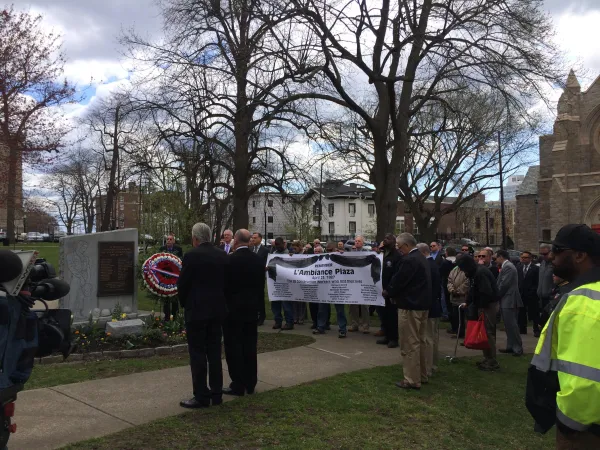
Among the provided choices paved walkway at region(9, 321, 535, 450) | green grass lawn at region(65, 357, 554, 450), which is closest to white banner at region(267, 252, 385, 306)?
paved walkway at region(9, 321, 535, 450)

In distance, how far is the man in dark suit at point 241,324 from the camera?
654cm

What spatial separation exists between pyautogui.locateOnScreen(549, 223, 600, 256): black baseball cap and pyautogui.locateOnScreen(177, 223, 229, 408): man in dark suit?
4.09 m

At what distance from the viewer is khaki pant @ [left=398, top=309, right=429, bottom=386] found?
704 cm

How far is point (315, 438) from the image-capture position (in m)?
5.16

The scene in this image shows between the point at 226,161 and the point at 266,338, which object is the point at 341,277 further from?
the point at 226,161

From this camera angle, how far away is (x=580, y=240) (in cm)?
280

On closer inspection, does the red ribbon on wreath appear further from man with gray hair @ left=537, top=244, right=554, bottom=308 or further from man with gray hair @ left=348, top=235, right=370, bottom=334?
man with gray hair @ left=537, top=244, right=554, bottom=308

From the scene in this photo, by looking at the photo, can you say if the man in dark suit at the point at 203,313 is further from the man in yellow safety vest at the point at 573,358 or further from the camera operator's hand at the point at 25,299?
the man in yellow safety vest at the point at 573,358

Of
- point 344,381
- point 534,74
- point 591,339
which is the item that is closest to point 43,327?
point 591,339

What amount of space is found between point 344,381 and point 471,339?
2.30 metres

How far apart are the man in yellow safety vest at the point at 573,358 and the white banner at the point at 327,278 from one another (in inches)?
306

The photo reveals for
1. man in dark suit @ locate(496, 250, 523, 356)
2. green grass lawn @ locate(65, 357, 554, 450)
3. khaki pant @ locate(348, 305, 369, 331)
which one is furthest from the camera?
khaki pant @ locate(348, 305, 369, 331)

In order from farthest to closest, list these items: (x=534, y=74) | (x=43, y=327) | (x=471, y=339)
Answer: (x=534, y=74) < (x=471, y=339) < (x=43, y=327)

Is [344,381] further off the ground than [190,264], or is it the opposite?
[190,264]
